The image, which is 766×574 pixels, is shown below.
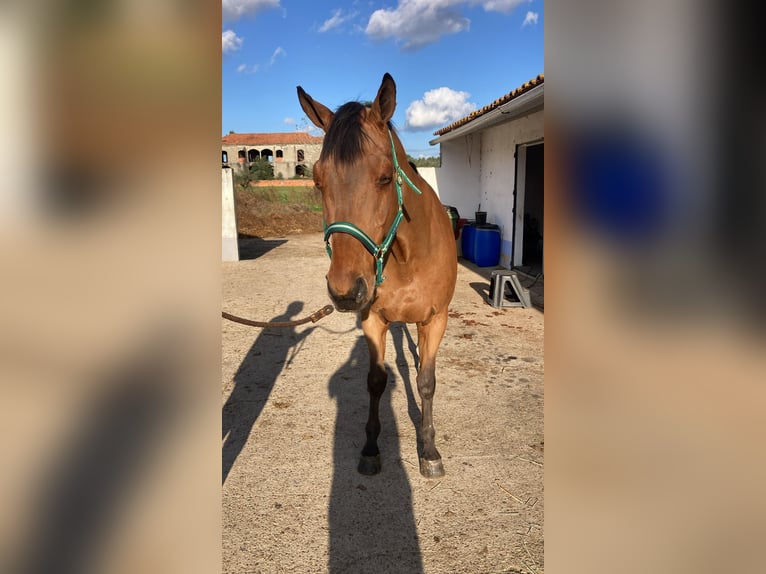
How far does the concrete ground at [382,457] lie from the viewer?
2.15m

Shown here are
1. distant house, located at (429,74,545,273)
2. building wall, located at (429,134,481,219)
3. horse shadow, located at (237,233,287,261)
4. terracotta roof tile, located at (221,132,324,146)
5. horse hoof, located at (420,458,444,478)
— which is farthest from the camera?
terracotta roof tile, located at (221,132,324,146)

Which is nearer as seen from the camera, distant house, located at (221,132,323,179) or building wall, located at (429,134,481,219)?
building wall, located at (429,134,481,219)

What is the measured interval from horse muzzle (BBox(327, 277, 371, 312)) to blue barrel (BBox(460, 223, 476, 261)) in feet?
28.4

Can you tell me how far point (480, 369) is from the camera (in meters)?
4.45

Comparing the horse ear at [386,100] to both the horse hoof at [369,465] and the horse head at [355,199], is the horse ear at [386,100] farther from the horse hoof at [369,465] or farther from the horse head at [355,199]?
the horse hoof at [369,465]

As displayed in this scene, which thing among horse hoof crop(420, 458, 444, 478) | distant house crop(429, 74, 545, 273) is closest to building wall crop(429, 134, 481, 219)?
distant house crop(429, 74, 545, 273)

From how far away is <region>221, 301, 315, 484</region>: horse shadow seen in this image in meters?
3.21

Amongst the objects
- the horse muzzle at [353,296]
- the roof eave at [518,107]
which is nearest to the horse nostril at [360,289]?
the horse muzzle at [353,296]

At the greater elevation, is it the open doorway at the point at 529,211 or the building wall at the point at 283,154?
the building wall at the point at 283,154

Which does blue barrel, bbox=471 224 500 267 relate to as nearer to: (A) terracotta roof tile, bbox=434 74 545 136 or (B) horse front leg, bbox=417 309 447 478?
(A) terracotta roof tile, bbox=434 74 545 136

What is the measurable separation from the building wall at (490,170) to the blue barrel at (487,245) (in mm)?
163

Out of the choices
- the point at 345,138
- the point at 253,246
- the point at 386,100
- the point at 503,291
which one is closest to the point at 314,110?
the point at 386,100

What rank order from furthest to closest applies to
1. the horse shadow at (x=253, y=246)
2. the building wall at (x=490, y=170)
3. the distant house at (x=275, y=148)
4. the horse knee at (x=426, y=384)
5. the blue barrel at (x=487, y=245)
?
the distant house at (x=275, y=148) → the horse shadow at (x=253, y=246) → the blue barrel at (x=487, y=245) → the building wall at (x=490, y=170) → the horse knee at (x=426, y=384)

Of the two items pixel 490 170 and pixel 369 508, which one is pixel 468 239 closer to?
pixel 490 170
